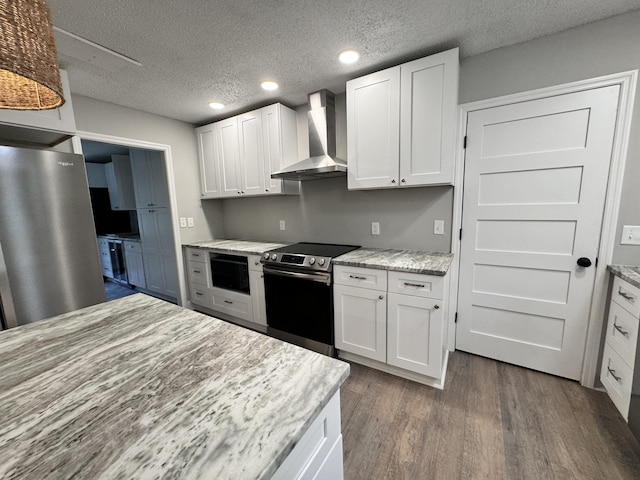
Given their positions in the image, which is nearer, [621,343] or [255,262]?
[621,343]

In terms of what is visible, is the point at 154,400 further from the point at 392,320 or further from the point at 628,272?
the point at 628,272

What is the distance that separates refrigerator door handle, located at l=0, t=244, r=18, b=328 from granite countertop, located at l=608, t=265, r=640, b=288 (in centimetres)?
373

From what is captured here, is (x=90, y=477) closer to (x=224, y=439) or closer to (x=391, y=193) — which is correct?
(x=224, y=439)

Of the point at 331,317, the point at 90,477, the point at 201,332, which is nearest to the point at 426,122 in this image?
the point at 331,317

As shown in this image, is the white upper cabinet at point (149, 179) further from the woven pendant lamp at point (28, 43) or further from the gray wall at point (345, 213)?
the woven pendant lamp at point (28, 43)

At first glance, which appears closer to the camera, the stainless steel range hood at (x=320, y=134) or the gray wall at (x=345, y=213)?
the gray wall at (x=345, y=213)

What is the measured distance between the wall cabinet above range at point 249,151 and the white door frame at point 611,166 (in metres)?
1.60

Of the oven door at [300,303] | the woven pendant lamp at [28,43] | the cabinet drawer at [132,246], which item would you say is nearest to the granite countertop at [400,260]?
the oven door at [300,303]

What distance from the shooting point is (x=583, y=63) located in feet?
5.53

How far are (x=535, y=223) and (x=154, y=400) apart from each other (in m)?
2.38

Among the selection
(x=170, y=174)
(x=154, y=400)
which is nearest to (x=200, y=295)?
(x=170, y=174)

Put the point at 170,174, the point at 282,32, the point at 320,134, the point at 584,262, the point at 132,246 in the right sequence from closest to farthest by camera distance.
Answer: the point at 282,32
the point at 584,262
the point at 320,134
the point at 170,174
the point at 132,246

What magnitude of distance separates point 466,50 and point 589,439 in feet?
8.35

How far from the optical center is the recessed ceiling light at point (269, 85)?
2327mm
